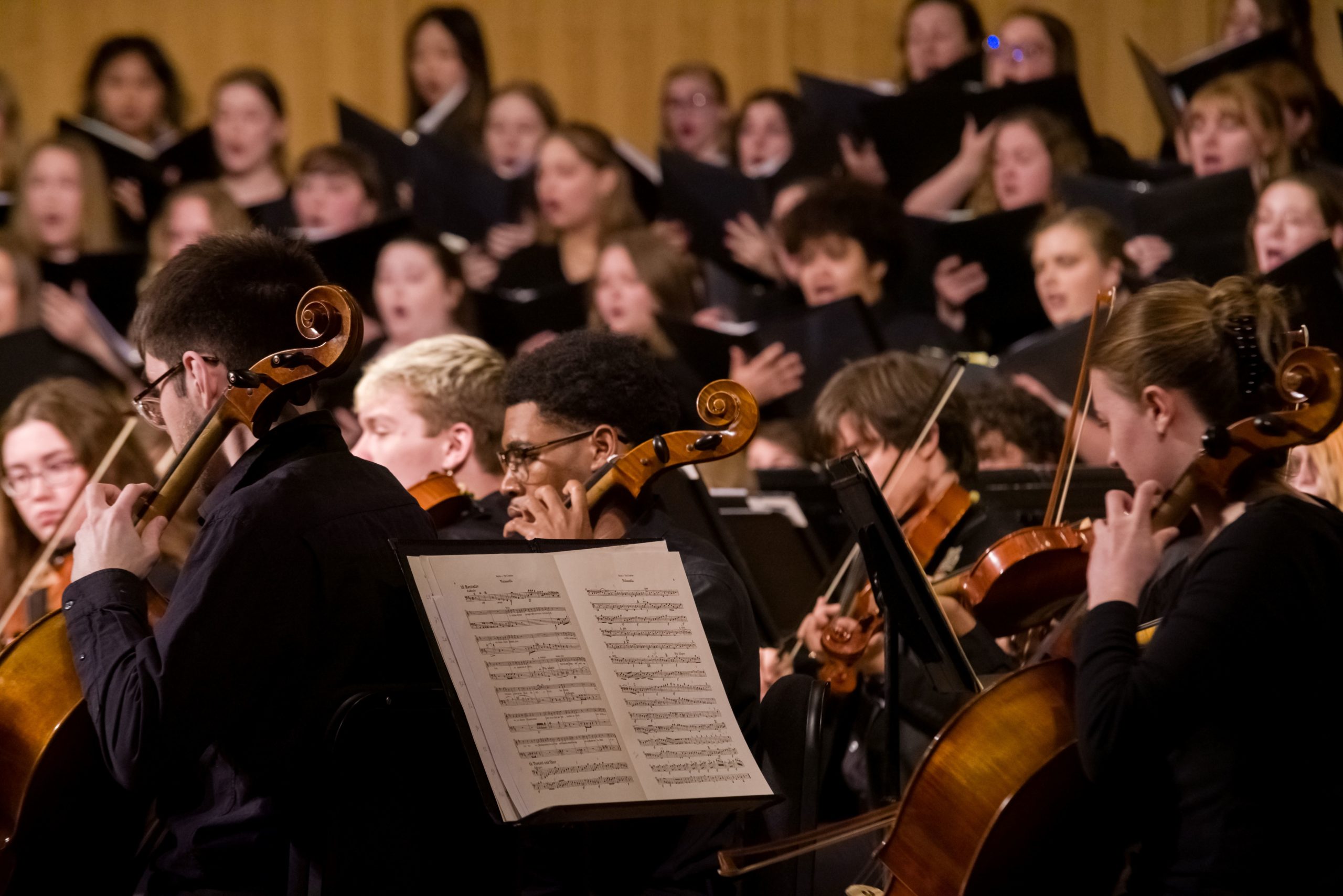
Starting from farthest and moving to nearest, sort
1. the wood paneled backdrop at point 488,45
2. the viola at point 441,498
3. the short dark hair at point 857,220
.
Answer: the wood paneled backdrop at point 488,45 < the short dark hair at point 857,220 < the viola at point 441,498

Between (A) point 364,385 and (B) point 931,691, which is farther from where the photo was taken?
(A) point 364,385

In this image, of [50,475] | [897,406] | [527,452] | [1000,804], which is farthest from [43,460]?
[1000,804]

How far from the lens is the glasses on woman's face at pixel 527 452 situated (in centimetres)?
228

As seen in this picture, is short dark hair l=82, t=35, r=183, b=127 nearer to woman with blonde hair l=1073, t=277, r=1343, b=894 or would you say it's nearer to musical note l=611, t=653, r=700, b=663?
musical note l=611, t=653, r=700, b=663

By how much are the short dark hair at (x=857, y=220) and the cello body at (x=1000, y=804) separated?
10.1ft

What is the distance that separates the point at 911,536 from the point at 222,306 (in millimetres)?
1559

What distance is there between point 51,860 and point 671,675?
822 mm

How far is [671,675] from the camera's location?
70.0 inches

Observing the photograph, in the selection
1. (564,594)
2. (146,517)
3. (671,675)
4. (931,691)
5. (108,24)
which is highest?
(108,24)

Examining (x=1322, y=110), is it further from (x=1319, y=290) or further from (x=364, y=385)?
(x=364, y=385)

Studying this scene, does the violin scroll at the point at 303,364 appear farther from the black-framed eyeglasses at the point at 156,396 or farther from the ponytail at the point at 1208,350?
the ponytail at the point at 1208,350

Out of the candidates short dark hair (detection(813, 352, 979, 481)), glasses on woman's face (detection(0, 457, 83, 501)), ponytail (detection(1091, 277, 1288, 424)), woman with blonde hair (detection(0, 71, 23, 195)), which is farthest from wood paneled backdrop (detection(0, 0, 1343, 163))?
ponytail (detection(1091, 277, 1288, 424))

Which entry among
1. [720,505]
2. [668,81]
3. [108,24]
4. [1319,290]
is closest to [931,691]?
[720,505]

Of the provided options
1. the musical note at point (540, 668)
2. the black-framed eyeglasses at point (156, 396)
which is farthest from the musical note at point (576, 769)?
the black-framed eyeglasses at point (156, 396)
